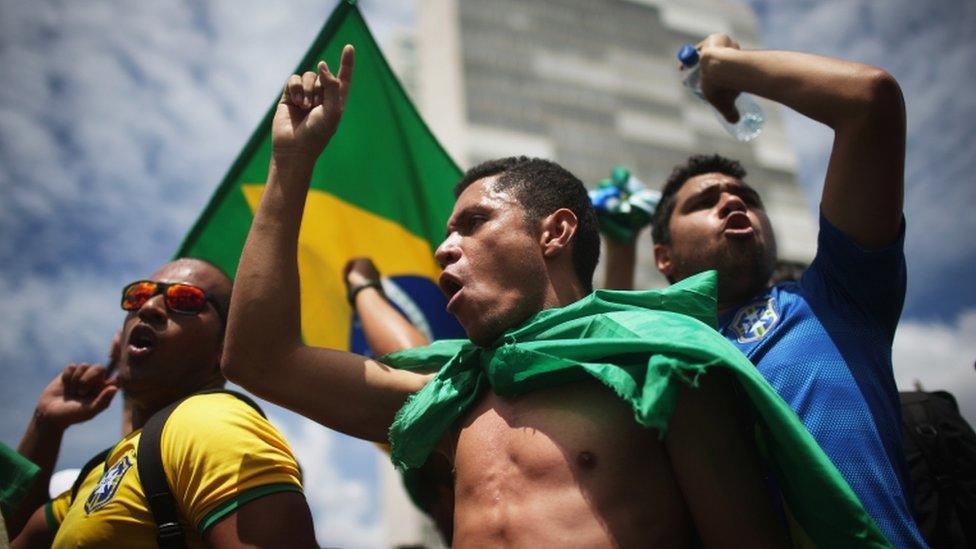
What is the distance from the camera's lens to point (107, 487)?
2.19 m

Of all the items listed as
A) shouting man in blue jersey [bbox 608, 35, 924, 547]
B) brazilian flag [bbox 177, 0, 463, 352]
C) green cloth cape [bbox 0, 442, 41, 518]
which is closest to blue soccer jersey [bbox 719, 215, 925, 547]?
shouting man in blue jersey [bbox 608, 35, 924, 547]

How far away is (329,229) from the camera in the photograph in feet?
13.5

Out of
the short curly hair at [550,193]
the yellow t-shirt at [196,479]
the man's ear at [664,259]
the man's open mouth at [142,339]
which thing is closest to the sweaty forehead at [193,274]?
the man's open mouth at [142,339]

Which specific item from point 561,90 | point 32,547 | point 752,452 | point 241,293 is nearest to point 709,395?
point 752,452

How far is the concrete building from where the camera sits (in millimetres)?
34822

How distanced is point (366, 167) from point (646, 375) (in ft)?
9.88

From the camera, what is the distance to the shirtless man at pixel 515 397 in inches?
64.8

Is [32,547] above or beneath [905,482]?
beneath

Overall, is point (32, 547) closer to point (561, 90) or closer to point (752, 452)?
point (752, 452)

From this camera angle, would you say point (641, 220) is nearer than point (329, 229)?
Yes

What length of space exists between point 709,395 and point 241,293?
134 cm

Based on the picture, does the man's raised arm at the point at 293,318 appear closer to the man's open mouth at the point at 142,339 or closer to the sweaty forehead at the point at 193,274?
the man's open mouth at the point at 142,339

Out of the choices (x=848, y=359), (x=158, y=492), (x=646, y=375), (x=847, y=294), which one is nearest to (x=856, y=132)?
(x=847, y=294)

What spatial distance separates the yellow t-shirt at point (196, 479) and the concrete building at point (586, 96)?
30389 mm
